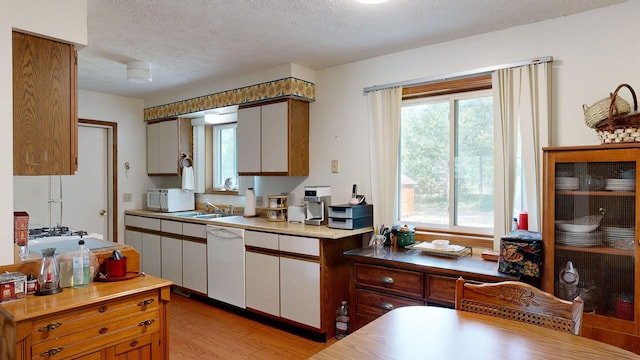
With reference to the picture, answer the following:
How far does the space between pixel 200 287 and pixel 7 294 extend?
7.30 feet

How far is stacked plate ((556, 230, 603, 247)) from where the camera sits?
2105 millimetres

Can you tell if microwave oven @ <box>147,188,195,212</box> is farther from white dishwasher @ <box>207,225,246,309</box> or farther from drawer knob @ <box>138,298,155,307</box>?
drawer knob @ <box>138,298,155,307</box>

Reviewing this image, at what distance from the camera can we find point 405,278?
8.35ft

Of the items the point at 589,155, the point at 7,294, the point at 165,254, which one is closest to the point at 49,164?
the point at 7,294

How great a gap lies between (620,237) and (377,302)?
145 cm

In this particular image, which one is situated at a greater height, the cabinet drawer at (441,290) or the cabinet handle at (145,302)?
the cabinet handle at (145,302)

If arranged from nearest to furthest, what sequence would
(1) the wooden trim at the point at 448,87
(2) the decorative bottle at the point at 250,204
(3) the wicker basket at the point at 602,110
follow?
(3) the wicker basket at the point at 602,110 → (1) the wooden trim at the point at 448,87 → (2) the decorative bottle at the point at 250,204

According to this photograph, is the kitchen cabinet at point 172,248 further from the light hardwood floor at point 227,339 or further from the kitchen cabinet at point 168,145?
the kitchen cabinet at point 168,145

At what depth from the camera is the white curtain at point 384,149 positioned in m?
3.09

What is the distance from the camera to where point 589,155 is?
6.77 feet

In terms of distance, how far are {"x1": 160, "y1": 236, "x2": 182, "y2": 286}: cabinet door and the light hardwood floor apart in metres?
0.50

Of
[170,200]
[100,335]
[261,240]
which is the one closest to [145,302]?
[100,335]

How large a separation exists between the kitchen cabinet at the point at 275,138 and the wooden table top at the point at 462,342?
2.22m

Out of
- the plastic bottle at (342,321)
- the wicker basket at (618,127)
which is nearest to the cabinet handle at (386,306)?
the plastic bottle at (342,321)
